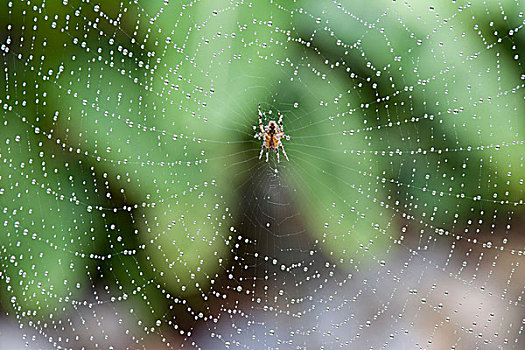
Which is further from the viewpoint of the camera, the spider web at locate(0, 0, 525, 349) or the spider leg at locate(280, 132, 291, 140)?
the spider leg at locate(280, 132, 291, 140)

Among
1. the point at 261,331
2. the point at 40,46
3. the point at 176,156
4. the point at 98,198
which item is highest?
the point at 40,46

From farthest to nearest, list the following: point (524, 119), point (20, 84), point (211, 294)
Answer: point (211, 294) < point (524, 119) < point (20, 84)

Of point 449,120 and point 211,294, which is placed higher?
point 449,120

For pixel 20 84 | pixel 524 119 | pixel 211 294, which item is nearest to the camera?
pixel 20 84

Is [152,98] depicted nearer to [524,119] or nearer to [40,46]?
[40,46]

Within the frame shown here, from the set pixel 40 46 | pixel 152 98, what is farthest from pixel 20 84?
pixel 152 98

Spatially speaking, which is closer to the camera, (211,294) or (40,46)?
(40,46)

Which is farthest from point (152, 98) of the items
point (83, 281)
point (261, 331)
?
point (261, 331)

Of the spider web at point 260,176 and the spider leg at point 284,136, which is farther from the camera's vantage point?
the spider leg at point 284,136
